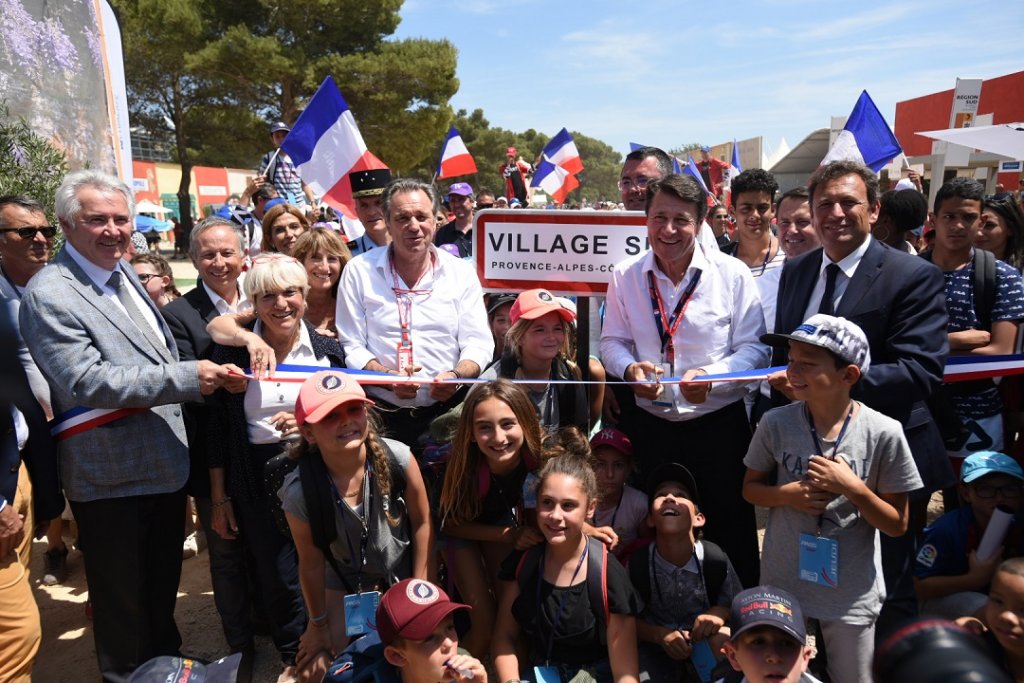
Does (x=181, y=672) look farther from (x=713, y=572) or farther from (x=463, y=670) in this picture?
(x=713, y=572)

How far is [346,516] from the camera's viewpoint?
3.04 m

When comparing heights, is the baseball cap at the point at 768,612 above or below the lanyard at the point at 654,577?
above

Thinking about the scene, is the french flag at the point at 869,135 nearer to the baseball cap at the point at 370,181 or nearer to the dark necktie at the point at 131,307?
the baseball cap at the point at 370,181

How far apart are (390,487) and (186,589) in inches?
98.7

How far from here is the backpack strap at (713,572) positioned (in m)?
3.22

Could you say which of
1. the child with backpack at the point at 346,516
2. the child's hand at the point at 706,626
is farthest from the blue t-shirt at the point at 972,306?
the child with backpack at the point at 346,516

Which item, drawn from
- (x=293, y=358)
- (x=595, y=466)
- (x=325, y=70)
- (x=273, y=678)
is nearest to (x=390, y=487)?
(x=293, y=358)

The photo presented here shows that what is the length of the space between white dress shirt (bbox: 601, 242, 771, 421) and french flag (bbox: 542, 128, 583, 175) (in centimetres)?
1113

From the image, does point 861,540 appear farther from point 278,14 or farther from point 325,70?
point 278,14

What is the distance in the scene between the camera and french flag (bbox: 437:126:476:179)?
11.7 metres

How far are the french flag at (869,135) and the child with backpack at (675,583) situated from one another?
4126mm

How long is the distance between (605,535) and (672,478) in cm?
45

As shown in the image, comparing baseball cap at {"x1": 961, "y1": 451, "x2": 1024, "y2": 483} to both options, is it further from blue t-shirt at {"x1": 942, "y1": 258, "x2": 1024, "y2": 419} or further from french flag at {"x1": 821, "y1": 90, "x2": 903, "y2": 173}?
french flag at {"x1": 821, "y1": 90, "x2": 903, "y2": 173}

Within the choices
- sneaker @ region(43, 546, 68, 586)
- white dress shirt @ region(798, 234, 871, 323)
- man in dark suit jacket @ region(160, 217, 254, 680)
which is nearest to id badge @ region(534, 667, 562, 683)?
man in dark suit jacket @ region(160, 217, 254, 680)
